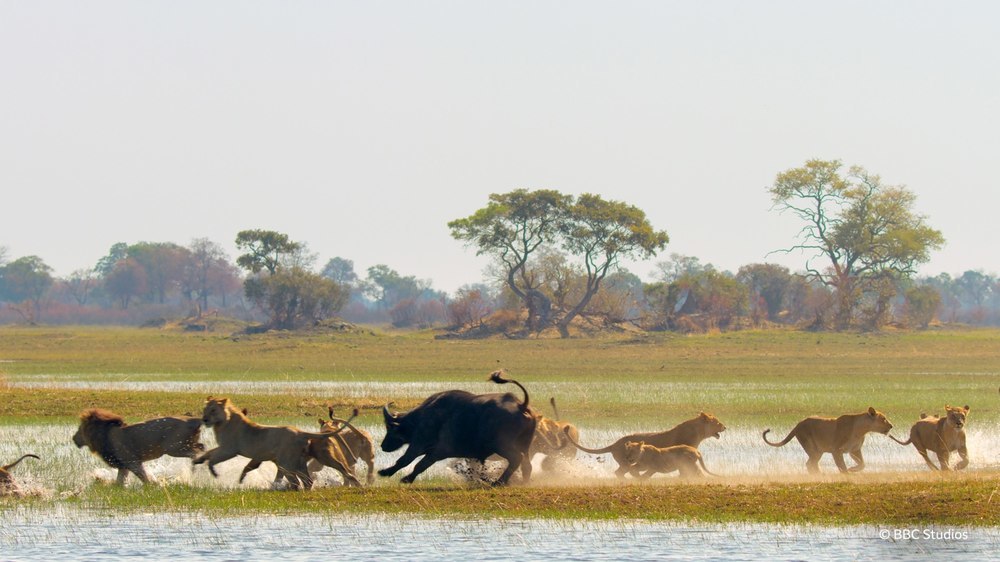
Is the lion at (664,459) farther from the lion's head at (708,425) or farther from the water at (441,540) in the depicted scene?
the water at (441,540)

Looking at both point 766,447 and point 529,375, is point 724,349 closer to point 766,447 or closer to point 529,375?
point 529,375

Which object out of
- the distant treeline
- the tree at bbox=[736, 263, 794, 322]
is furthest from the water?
the tree at bbox=[736, 263, 794, 322]

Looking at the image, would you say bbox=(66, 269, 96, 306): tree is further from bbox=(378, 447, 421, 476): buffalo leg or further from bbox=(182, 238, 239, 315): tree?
bbox=(378, 447, 421, 476): buffalo leg

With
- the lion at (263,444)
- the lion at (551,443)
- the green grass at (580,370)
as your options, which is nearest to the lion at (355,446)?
the lion at (263,444)

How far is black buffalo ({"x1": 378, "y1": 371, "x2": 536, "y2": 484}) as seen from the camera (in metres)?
15.4

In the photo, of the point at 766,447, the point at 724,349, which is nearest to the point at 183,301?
the point at 724,349

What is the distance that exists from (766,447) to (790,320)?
198 feet

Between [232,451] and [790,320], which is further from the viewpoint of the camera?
[790,320]

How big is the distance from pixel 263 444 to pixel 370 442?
1.38m

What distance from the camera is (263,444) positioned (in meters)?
15.1

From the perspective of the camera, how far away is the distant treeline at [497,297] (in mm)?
71062

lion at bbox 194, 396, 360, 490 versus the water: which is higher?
lion at bbox 194, 396, 360, 490

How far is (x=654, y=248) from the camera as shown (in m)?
73.9

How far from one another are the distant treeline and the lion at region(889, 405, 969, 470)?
49.9 meters
